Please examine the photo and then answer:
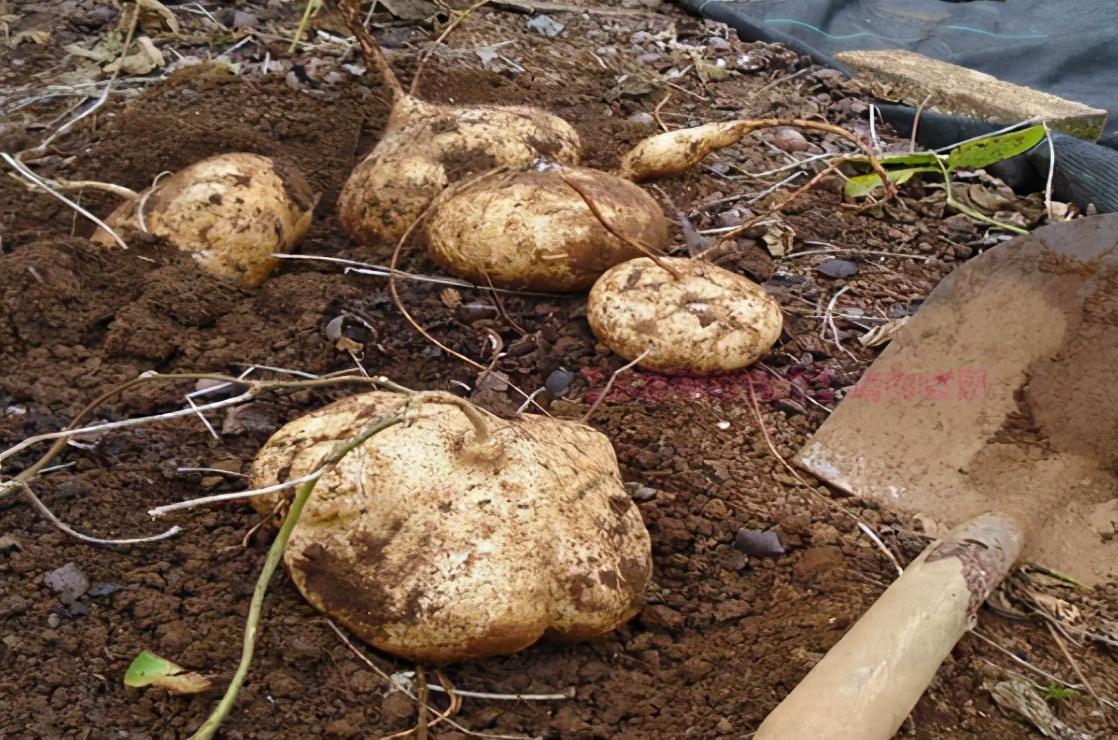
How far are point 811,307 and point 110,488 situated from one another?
1.59 meters

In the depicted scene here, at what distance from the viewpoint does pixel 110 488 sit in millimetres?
1771

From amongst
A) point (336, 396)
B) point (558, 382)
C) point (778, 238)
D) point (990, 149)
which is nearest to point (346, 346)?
point (336, 396)

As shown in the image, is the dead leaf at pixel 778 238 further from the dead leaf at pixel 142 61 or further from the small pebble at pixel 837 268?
the dead leaf at pixel 142 61

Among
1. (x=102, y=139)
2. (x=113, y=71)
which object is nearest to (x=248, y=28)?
(x=113, y=71)

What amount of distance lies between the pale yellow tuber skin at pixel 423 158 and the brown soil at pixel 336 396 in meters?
0.10

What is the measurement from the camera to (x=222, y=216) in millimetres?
2383

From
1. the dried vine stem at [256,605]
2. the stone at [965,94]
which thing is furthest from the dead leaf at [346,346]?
the stone at [965,94]

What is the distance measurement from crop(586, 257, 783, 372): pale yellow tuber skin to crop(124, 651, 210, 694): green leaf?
1.11 meters

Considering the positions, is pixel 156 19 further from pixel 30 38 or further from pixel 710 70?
pixel 710 70

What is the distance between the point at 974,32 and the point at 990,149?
1869 mm

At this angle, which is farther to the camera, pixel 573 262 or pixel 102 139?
pixel 102 139

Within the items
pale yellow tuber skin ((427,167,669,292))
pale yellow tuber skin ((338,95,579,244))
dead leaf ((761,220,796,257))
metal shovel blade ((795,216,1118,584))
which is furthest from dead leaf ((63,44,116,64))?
metal shovel blade ((795,216,1118,584))

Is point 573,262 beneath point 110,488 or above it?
above

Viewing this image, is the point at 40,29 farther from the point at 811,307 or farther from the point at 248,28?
the point at 811,307
